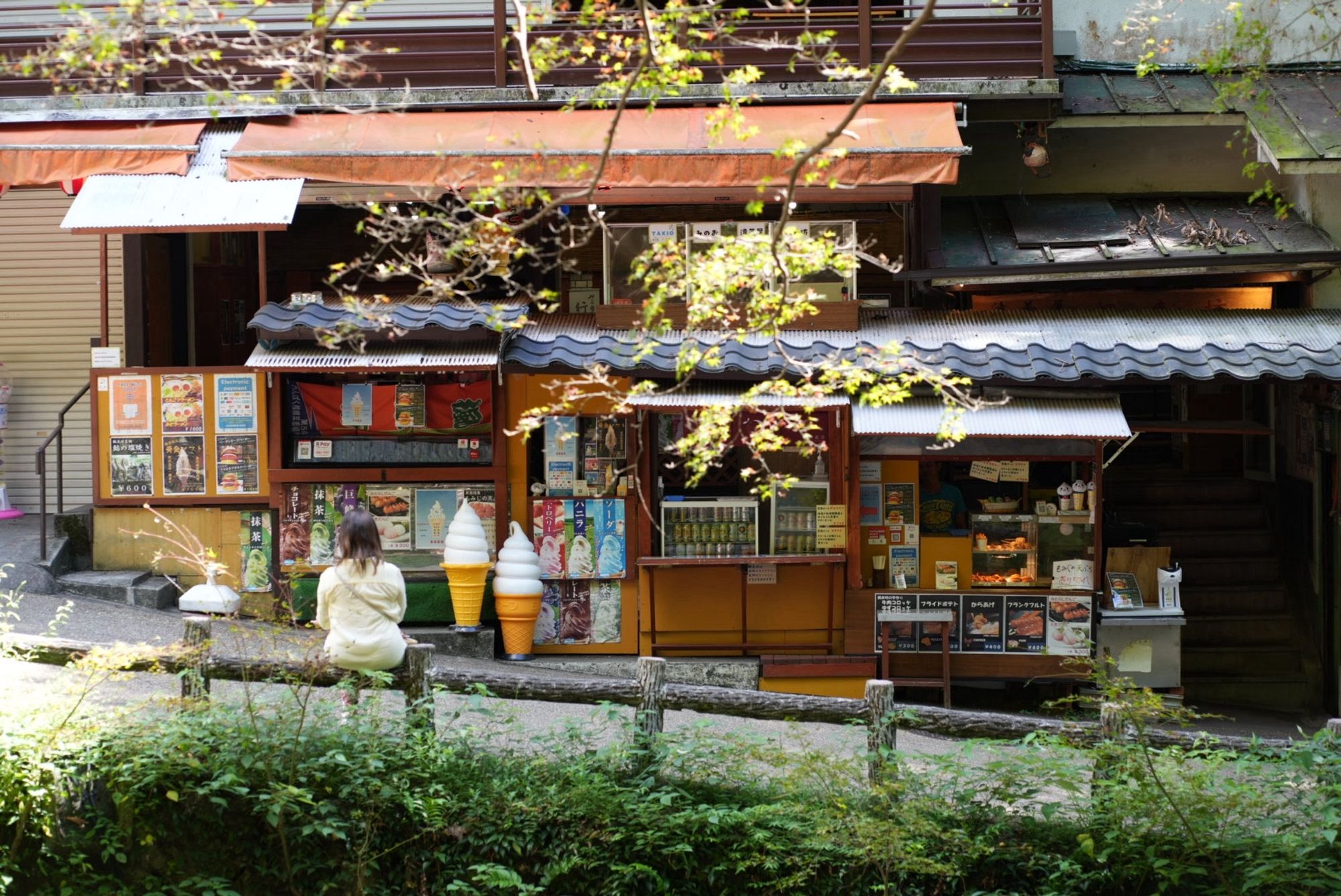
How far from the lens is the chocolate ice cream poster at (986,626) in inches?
527

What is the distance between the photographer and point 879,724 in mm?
9273

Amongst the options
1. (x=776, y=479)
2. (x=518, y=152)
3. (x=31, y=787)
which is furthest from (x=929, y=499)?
(x=31, y=787)

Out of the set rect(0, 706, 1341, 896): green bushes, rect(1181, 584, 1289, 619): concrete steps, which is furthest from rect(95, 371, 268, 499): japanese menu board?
rect(1181, 584, 1289, 619): concrete steps

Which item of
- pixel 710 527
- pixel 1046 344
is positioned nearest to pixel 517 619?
pixel 710 527

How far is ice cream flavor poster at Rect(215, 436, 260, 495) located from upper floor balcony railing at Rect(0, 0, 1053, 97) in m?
3.90

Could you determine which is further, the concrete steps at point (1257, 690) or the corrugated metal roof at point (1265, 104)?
the concrete steps at point (1257, 690)

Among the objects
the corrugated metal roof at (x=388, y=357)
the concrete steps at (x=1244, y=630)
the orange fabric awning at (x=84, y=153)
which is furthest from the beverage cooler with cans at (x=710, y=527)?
the orange fabric awning at (x=84, y=153)

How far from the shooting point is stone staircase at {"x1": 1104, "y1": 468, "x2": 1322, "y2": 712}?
15.5 metres

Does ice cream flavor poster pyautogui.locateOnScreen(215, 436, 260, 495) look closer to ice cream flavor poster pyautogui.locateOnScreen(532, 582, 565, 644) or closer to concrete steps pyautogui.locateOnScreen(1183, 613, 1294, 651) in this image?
ice cream flavor poster pyautogui.locateOnScreen(532, 582, 565, 644)

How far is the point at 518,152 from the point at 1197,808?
323 inches

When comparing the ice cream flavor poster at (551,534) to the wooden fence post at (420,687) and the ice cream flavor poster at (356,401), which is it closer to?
the ice cream flavor poster at (356,401)

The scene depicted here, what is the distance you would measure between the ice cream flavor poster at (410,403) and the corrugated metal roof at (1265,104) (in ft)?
24.9

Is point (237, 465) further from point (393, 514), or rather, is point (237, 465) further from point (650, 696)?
point (650, 696)

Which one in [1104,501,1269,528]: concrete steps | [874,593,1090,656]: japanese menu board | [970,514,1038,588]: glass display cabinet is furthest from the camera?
[1104,501,1269,528]: concrete steps
